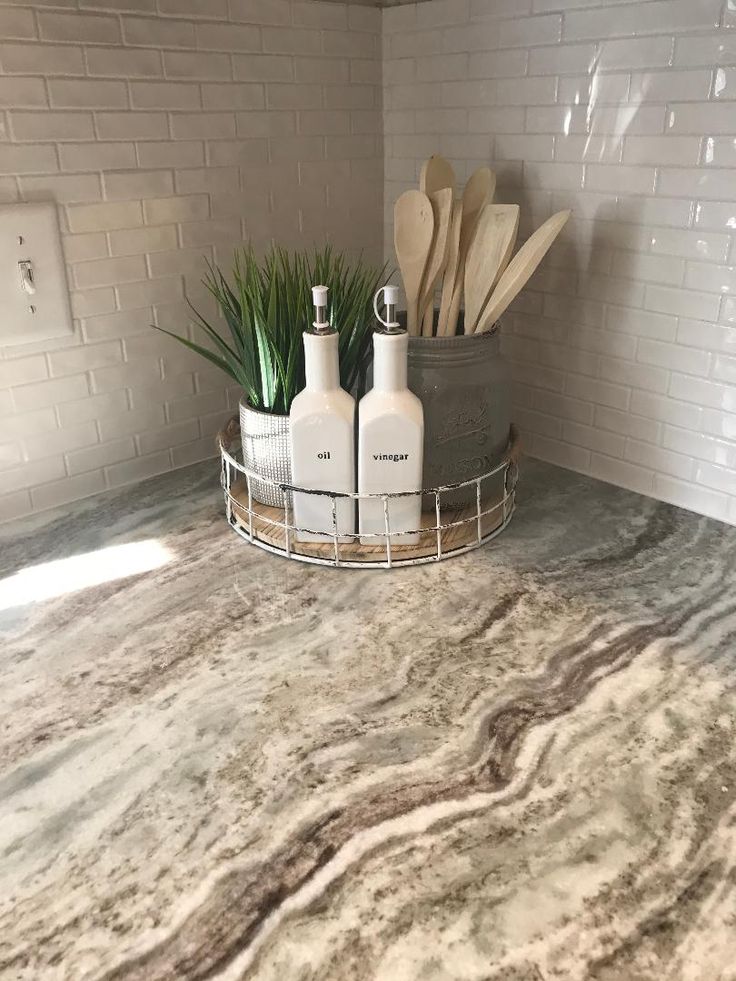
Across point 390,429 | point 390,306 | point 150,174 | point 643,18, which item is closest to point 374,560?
point 390,429

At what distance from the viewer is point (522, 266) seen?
88 centimetres

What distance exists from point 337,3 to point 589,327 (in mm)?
549

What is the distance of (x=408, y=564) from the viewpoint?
0.88 m

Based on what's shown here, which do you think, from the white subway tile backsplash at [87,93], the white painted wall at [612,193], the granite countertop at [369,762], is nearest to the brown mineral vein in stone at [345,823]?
the granite countertop at [369,762]

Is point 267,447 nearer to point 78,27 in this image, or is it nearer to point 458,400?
point 458,400

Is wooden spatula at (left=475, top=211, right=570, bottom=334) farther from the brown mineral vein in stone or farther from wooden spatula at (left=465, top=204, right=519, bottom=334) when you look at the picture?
the brown mineral vein in stone

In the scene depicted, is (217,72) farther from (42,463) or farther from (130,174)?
(42,463)

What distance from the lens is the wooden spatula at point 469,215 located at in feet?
3.00

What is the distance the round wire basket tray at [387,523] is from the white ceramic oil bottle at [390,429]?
0.04 ft

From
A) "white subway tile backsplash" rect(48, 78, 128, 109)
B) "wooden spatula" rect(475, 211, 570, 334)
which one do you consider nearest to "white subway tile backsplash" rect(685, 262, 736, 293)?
"wooden spatula" rect(475, 211, 570, 334)

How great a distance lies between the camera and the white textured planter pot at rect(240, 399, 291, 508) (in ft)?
2.92

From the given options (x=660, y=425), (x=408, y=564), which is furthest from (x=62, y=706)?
(x=660, y=425)

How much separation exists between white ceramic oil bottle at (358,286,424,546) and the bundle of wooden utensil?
0.09 m

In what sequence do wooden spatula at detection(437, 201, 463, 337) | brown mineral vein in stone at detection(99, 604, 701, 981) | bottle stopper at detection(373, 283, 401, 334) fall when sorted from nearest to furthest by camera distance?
1. brown mineral vein in stone at detection(99, 604, 701, 981)
2. bottle stopper at detection(373, 283, 401, 334)
3. wooden spatula at detection(437, 201, 463, 337)
